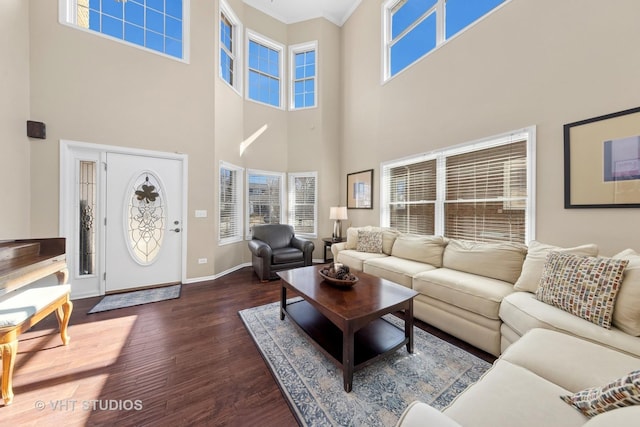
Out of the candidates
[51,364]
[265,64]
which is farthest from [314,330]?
[265,64]

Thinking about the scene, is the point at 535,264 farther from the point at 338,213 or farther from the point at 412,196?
the point at 338,213

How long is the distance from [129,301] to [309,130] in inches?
176

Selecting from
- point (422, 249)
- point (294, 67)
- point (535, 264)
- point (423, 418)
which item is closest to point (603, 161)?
point (535, 264)

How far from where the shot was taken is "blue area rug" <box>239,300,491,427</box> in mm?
1472

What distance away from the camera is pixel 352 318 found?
1.63 metres

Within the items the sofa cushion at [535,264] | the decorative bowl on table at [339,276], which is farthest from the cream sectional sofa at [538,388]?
the decorative bowl on table at [339,276]

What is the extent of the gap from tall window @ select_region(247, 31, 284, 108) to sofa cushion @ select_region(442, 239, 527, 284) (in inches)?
190

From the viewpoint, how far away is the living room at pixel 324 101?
2232 mm

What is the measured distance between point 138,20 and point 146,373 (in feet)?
15.7

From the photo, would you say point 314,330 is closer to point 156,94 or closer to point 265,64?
point 156,94

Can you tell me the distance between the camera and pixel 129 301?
10.2ft

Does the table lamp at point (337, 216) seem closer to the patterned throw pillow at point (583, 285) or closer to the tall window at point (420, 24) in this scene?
the tall window at point (420, 24)

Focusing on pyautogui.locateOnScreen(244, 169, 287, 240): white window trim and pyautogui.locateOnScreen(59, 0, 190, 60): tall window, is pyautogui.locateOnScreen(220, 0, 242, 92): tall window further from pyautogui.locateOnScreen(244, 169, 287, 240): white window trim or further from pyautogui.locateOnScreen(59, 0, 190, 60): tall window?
pyautogui.locateOnScreen(244, 169, 287, 240): white window trim

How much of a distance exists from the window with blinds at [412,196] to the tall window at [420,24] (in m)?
1.79
